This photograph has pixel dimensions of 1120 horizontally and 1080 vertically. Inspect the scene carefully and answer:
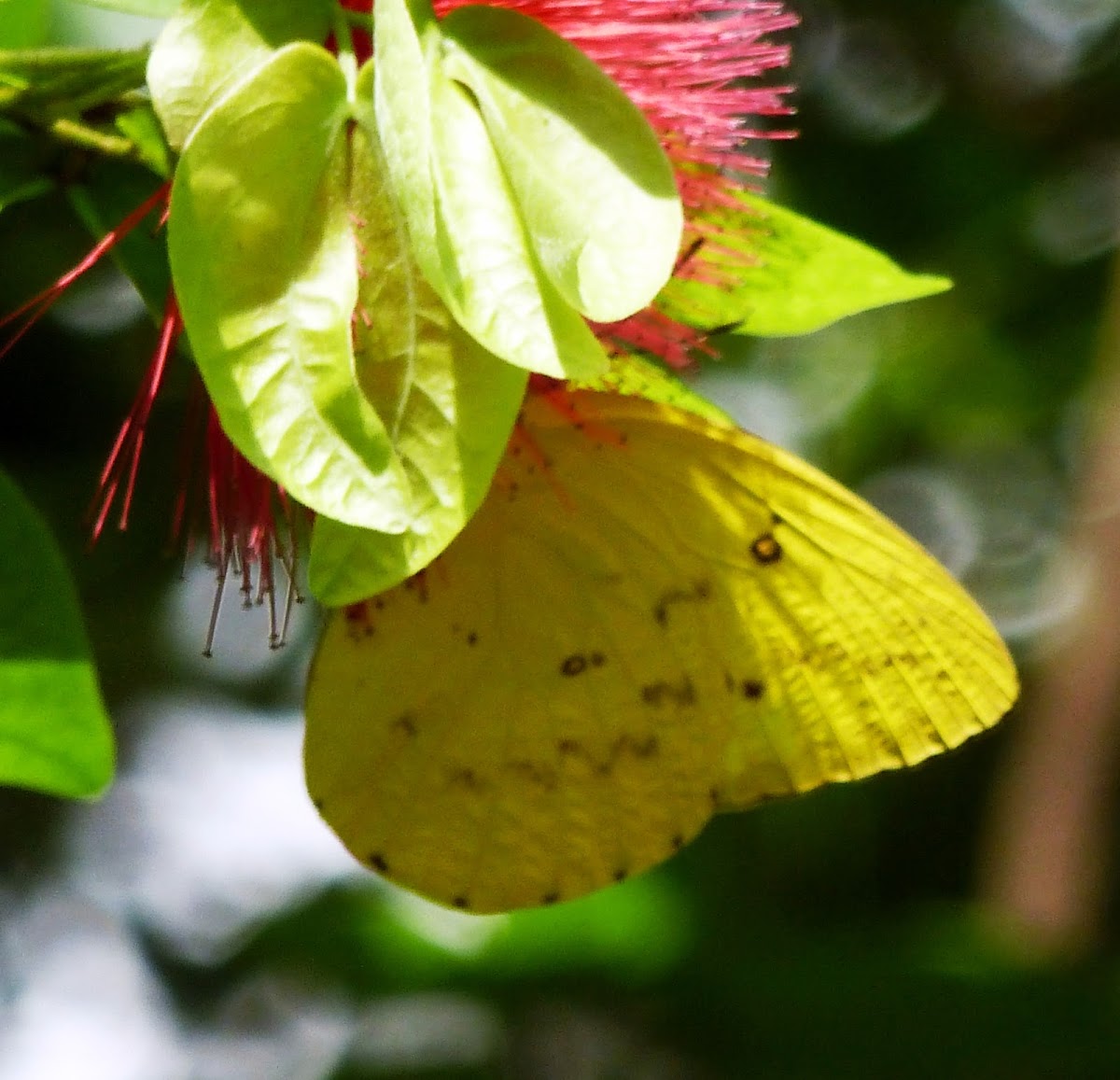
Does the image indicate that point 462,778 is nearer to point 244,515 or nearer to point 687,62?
point 244,515

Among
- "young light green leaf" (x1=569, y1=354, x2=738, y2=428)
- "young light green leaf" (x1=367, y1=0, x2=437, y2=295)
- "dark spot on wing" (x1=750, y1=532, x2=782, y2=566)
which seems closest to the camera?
"young light green leaf" (x1=367, y1=0, x2=437, y2=295)

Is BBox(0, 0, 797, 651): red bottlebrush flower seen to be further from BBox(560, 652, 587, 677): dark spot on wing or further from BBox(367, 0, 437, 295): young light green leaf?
BBox(560, 652, 587, 677): dark spot on wing

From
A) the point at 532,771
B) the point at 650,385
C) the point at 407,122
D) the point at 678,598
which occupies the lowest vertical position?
the point at 532,771

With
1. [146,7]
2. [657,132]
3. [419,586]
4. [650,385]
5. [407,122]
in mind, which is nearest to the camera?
[407,122]

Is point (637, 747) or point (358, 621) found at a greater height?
point (358, 621)

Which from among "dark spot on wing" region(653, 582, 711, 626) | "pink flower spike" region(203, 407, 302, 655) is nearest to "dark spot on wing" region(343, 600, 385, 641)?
"pink flower spike" region(203, 407, 302, 655)

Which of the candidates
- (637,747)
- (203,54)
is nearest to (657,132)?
(203,54)
